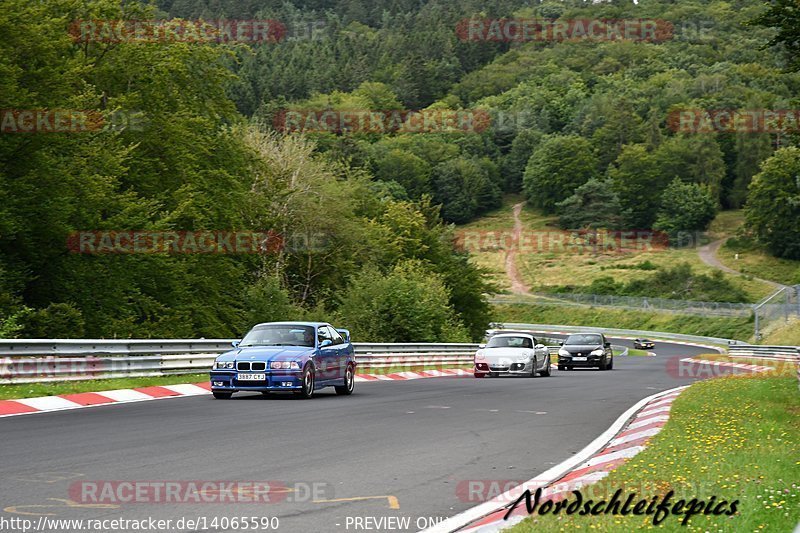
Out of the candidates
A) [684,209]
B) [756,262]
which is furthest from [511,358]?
[684,209]

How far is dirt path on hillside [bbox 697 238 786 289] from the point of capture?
123m

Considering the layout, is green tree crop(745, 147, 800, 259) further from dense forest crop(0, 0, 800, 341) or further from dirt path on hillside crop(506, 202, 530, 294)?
dense forest crop(0, 0, 800, 341)

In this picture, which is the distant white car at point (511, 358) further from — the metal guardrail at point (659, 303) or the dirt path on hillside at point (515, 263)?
the dirt path on hillside at point (515, 263)

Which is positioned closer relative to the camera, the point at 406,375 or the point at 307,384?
the point at 307,384

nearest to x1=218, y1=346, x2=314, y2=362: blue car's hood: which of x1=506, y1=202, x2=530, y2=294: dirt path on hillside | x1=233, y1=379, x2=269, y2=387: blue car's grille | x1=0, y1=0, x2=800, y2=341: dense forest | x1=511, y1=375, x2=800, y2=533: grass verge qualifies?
x1=233, y1=379, x2=269, y2=387: blue car's grille

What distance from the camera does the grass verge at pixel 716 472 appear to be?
7047 millimetres

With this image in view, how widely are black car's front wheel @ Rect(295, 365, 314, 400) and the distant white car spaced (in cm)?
1304

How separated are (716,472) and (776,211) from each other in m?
129

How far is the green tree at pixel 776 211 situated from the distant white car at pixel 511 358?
101742mm

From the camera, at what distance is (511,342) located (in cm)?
3384

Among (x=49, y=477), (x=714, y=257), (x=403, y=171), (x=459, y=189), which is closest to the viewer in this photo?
(x=49, y=477)

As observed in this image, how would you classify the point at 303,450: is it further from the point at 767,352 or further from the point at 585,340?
the point at 767,352

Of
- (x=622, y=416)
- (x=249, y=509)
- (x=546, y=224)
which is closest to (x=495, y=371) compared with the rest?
(x=622, y=416)

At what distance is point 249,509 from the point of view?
786 centimetres
